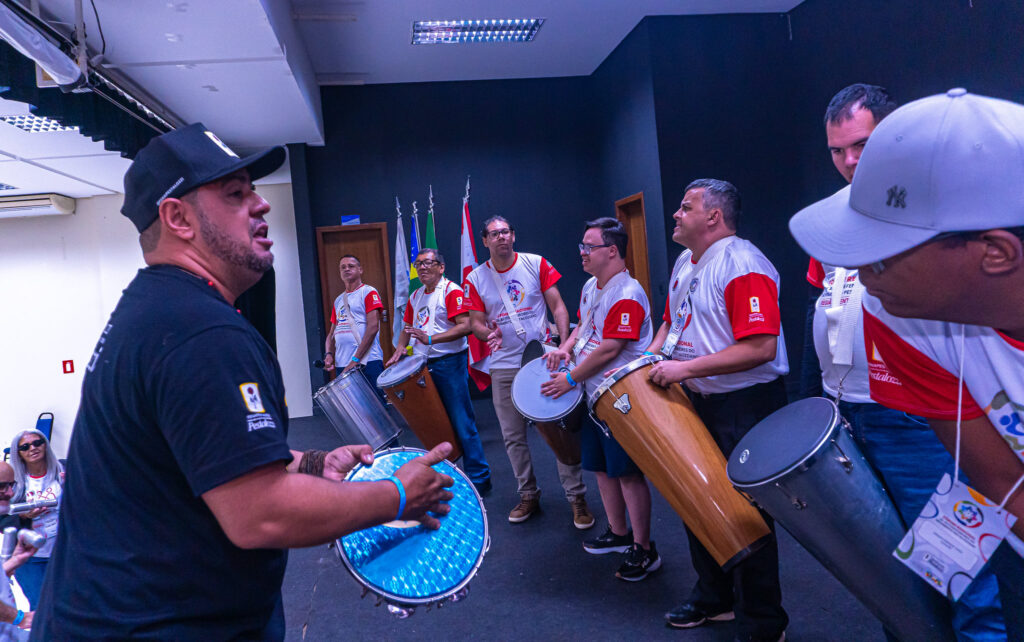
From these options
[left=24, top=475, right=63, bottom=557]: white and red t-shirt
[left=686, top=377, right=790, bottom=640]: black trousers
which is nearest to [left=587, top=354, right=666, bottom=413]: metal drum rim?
[left=686, top=377, right=790, bottom=640]: black trousers

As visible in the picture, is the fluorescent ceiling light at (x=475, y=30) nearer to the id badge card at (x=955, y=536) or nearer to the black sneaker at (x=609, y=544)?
the black sneaker at (x=609, y=544)

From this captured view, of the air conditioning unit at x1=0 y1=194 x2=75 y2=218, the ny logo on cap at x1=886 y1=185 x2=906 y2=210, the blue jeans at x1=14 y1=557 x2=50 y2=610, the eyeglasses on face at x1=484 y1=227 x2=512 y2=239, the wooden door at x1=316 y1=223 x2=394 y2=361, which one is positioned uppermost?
the air conditioning unit at x1=0 y1=194 x2=75 y2=218

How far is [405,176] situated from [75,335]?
4.84m

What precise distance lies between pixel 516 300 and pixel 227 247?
298 cm

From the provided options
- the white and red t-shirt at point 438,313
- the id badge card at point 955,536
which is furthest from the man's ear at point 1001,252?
the white and red t-shirt at point 438,313

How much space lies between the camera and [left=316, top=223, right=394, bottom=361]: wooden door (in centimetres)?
784

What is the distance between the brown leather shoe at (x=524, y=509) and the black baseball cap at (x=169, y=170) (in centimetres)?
308

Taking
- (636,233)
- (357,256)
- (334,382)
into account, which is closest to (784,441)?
(334,382)

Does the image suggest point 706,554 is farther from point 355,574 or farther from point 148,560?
point 148,560

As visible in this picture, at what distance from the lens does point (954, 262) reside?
2.75 ft

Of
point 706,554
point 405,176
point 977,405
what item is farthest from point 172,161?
point 405,176

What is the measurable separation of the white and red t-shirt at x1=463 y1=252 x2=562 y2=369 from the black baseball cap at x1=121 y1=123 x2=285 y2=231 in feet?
9.73

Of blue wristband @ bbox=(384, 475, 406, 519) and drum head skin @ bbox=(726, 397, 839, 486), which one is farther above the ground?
blue wristband @ bbox=(384, 475, 406, 519)

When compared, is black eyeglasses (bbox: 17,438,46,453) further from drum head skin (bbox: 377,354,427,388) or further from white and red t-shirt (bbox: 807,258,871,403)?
white and red t-shirt (bbox: 807,258,871,403)
